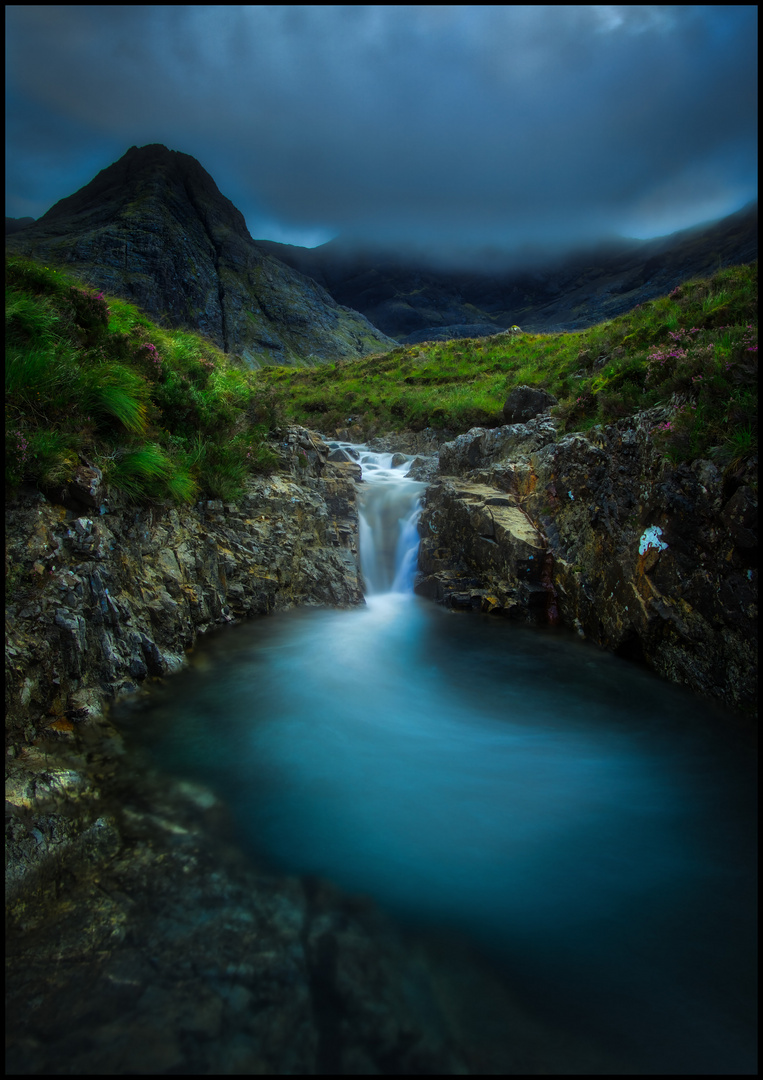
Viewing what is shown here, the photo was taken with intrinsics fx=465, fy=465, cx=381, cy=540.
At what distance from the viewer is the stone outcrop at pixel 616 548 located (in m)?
6.12

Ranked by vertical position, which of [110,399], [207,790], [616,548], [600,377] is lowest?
[207,790]

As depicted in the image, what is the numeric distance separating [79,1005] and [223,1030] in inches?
34.8

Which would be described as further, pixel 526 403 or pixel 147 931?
pixel 526 403

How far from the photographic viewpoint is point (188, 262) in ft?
270

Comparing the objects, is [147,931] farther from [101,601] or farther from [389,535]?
[389,535]

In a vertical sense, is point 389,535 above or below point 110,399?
below

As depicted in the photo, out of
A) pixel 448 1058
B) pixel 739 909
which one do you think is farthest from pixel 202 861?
pixel 739 909

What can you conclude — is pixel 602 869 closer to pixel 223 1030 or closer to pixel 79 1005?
pixel 223 1030

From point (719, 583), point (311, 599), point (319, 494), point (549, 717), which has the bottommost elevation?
point (549, 717)

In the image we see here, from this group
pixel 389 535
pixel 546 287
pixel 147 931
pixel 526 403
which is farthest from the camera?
pixel 546 287

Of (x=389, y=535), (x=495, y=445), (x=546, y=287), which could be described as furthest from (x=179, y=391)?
(x=546, y=287)

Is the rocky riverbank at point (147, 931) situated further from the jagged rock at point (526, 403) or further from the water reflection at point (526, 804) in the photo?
the jagged rock at point (526, 403)

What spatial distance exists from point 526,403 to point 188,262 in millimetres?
87914

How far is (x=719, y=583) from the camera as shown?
6.20 meters
